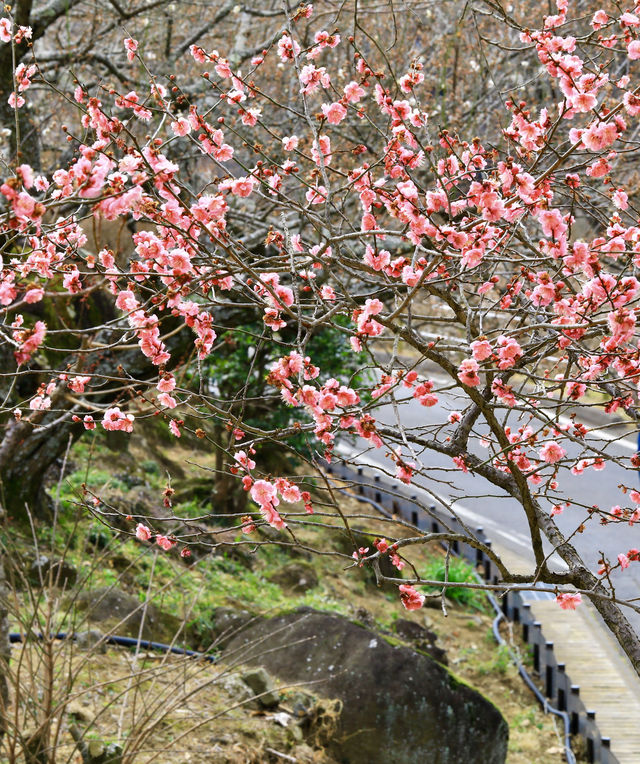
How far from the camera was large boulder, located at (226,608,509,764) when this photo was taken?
222 inches

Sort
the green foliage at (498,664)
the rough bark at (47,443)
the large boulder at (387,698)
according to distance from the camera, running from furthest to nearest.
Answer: the green foliage at (498,664), the rough bark at (47,443), the large boulder at (387,698)

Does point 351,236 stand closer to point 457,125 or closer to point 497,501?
point 457,125

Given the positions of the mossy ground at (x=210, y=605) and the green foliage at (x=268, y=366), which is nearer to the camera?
the mossy ground at (x=210, y=605)

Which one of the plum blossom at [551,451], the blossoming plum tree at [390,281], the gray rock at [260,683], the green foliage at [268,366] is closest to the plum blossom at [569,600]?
the blossoming plum tree at [390,281]

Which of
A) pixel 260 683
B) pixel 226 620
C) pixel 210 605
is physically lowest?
pixel 260 683

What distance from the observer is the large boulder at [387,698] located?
5.63 m

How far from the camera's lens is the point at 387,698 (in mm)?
5727

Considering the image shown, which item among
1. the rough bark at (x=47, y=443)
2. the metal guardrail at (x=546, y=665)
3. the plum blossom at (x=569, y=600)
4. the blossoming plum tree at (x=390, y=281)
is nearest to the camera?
the blossoming plum tree at (x=390, y=281)

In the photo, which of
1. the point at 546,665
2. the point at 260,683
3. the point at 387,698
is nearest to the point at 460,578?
the point at 546,665

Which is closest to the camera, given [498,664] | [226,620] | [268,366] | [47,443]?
[226,620]

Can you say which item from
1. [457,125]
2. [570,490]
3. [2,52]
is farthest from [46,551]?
[570,490]

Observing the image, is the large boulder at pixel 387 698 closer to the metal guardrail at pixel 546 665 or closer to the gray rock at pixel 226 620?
the gray rock at pixel 226 620

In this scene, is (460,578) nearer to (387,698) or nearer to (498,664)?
(498,664)

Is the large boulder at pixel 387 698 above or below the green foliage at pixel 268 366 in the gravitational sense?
below
